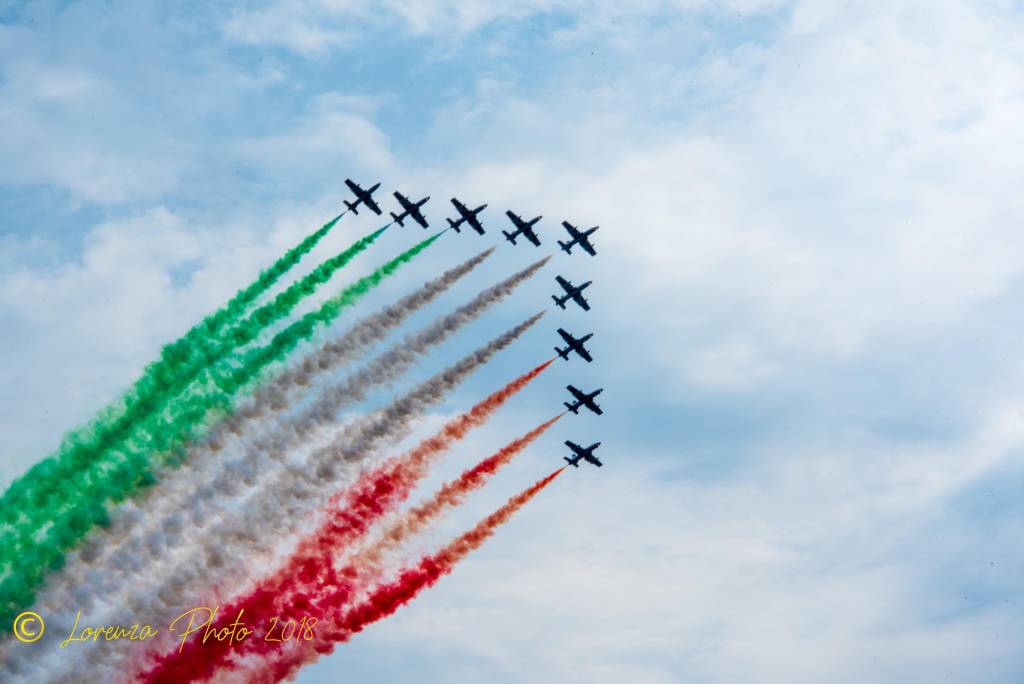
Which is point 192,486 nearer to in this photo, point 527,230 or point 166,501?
point 166,501

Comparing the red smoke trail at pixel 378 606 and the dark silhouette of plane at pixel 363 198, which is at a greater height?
the dark silhouette of plane at pixel 363 198

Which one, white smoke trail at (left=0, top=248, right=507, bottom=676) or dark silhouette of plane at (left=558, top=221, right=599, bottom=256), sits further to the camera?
dark silhouette of plane at (left=558, top=221, right=599, bottom=256)

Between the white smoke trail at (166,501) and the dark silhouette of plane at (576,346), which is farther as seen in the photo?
the dark silhouette of plane at (576,346)

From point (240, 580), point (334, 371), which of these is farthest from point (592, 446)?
point (240, 580)

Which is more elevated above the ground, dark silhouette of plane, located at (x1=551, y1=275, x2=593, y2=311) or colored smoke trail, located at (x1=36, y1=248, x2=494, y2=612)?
dark silhouette of plane, located at (x1=551, y1=275, x2=593, y2=311)

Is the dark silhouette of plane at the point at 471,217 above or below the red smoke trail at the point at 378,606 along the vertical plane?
above

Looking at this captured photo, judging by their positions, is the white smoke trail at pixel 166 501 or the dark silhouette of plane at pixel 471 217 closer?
the white smoke trail at pixel 166 501

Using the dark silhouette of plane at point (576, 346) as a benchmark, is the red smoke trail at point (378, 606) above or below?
below

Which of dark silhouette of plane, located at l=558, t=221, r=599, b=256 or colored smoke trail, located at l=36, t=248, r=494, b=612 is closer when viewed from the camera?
colored smoke trail, located at l=36, t=248, r=494, b=612

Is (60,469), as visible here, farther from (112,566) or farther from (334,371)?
(334,371)

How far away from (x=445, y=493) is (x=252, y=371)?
13.9 m

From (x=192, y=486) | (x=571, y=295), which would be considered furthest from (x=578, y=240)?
(x=192, y=486)

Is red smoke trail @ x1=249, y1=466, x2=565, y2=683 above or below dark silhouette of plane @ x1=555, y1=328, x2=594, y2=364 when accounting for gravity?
below

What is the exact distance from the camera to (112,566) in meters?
69.1
